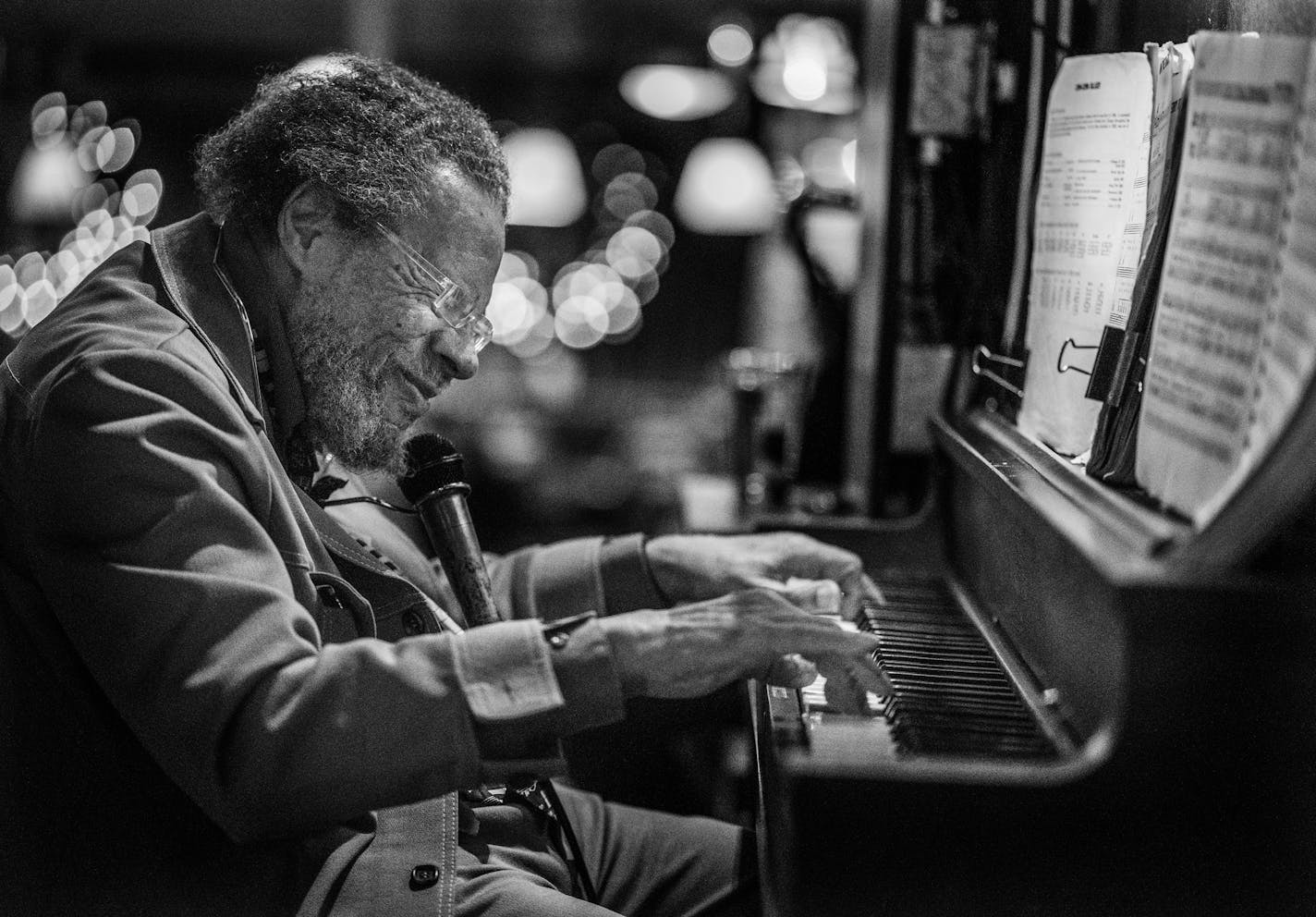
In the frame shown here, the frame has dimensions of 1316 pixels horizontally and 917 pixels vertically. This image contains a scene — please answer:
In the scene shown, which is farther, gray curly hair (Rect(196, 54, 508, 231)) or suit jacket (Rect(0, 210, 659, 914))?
gray curly hair (Rect(196, 54, 508, 231))

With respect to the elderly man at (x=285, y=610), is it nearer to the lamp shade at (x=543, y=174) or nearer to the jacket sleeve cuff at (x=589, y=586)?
the jacket sleeve cuff at (x=589, y=586)

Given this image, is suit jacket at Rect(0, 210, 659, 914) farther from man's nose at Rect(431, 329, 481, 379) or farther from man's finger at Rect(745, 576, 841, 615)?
man's finger at Rect(745, 576, 841, 615)

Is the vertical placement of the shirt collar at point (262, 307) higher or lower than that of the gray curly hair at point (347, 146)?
lower

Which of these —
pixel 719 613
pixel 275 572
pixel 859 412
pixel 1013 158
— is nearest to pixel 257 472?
pixel 275 572

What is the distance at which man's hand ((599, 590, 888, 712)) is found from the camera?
1.41m

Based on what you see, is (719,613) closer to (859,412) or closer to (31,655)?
(31,655)

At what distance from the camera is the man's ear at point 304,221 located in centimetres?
173

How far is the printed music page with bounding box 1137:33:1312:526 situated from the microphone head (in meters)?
1.09

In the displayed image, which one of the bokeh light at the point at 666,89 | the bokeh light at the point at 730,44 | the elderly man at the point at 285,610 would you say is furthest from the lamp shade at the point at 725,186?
the elderly man at the point at 285,610

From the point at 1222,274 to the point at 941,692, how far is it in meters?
0.65

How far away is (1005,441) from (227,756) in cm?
128

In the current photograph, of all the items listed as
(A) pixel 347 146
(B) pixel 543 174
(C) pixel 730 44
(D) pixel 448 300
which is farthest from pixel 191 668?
(C) pixel 730 44

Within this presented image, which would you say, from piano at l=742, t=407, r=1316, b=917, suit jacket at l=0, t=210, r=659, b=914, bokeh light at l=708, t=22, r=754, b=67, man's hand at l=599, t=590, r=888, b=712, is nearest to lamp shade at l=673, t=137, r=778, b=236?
bokeh light at l=708, t=22, r=754, b=67

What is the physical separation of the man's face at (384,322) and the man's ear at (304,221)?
2 cm
